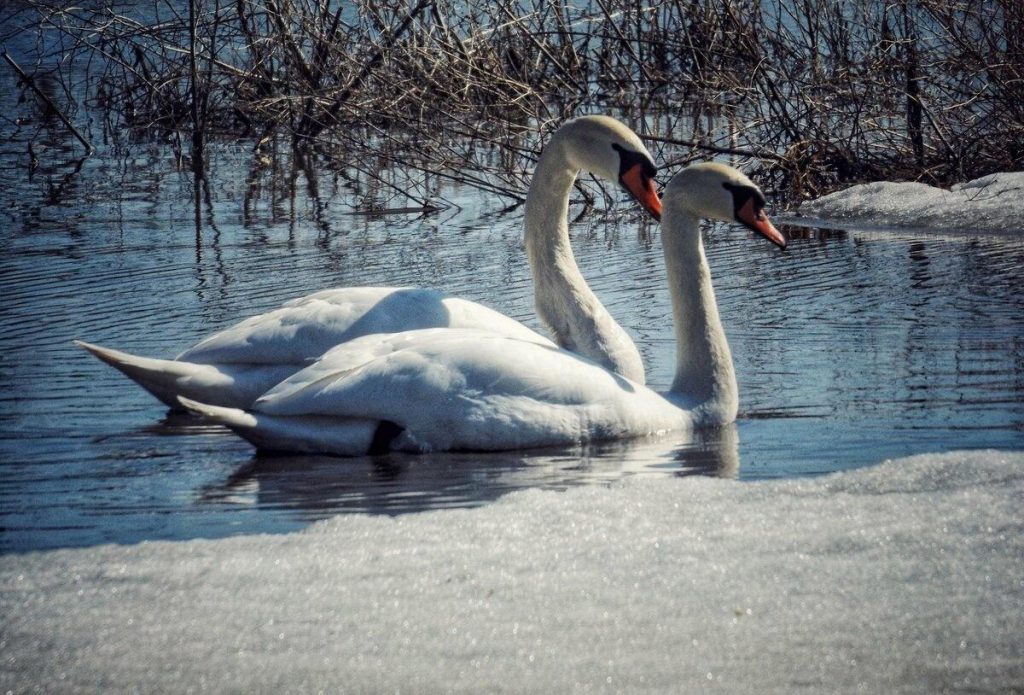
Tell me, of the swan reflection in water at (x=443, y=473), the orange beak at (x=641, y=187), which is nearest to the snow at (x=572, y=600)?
the swan reflection in water at (x=443, y=473)

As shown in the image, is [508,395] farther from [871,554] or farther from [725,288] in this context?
[725,288]

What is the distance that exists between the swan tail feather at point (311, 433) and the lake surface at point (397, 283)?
0.19ft

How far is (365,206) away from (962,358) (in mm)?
5478

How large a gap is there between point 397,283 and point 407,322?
7.34 feet

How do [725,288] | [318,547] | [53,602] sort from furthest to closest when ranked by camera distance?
[725,288]
[318,547]
[53,602]

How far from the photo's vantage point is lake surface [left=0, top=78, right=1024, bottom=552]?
4355mm

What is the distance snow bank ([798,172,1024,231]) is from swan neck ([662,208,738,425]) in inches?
147

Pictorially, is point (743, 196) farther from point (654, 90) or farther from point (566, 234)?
point (654, 90)

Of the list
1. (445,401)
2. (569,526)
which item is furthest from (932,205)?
(569,526)

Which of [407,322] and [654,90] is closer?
[407,322]

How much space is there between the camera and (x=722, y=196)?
5.34 meters

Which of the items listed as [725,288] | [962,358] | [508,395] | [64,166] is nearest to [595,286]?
[725,288]

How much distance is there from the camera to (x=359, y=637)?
2.91 metres

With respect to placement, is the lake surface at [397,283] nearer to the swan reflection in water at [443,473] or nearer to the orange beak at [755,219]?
the swan reflection in water at [443,473]
